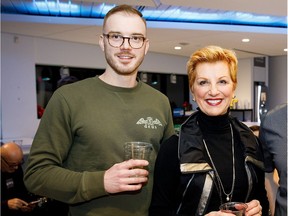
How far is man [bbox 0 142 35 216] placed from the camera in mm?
3082

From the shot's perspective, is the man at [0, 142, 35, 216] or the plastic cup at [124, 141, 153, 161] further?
the man at [0, 142, 35, 216]

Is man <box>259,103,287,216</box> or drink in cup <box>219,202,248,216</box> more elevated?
man <box>259,103,287,216</box>


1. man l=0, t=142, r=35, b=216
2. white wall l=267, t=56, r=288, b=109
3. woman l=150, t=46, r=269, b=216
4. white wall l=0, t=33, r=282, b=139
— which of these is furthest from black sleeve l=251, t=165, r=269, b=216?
white wall l=267, t=56, r=288, b=109

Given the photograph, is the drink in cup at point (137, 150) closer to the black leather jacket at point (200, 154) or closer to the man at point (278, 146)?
the black leather jacket at point (200, 154)

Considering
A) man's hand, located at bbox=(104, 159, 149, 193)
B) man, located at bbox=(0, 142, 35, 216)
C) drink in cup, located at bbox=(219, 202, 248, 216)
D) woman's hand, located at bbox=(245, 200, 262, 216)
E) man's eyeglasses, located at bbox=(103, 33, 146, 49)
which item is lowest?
man, located at bbox=(0, 142, 35, 216)

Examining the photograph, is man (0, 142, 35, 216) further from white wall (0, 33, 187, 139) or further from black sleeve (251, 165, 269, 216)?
white wall (0, 33, 187, 139)

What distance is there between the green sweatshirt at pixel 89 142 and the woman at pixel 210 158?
0.15 metres

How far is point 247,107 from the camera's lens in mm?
9102

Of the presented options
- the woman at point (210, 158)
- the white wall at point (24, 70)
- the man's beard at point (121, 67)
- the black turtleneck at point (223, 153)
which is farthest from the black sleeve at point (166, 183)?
the white wall at point (24, 70)

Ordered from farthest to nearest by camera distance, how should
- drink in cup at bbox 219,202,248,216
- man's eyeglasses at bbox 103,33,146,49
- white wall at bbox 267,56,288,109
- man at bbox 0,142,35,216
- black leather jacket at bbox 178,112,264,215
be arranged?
1. white wall at bbox 267,56,288,109
2. man at bbox 0,142,35,216
3. man's eyeglasses at bbox 103,33,146,49
4. black leather jacket at bbox 178,112,264,215
5. drink in cup at bbox 219,202,248,216

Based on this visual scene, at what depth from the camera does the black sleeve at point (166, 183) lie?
1.22 m

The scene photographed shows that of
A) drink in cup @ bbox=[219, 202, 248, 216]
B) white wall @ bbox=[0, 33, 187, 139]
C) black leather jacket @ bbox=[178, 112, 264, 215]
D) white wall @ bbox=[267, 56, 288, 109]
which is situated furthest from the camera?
white wall @ bbox=[267, 56, 288, 109]

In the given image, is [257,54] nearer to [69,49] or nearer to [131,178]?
[69,49]

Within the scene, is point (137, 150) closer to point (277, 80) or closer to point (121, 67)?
point (121, 67)
